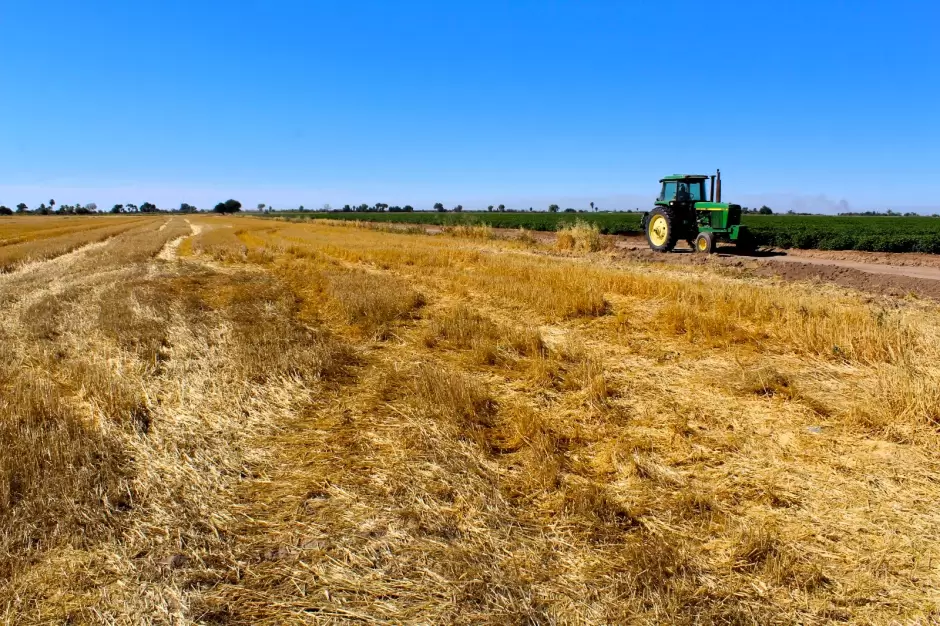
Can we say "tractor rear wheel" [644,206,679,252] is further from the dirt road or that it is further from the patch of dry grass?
the patch of dry grass

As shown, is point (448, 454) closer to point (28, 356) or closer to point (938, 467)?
point (938, 467)

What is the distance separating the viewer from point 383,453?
4.49 m

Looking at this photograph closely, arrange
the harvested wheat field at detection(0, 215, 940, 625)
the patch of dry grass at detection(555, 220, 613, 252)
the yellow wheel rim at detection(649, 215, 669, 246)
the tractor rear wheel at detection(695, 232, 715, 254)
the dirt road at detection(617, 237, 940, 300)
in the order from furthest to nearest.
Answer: the patch of dry grass at detection(555, 220, 613, 252)
the yellow wheel rim at detection(649, 215, 669, 246)
the tractor rear wheel at detection(695, 232, 715, 254)
the dirt road at detection(617, 237, 940, 300)
the harvested wheat field at detection(0, 215, 940, 625)

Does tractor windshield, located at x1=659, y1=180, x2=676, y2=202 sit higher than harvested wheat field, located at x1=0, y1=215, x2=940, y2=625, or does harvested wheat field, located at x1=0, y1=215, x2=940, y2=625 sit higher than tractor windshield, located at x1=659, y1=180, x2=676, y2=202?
tractor windshield, located at x1=659, y1=180, x2=676, y2=202

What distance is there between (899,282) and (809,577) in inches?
557

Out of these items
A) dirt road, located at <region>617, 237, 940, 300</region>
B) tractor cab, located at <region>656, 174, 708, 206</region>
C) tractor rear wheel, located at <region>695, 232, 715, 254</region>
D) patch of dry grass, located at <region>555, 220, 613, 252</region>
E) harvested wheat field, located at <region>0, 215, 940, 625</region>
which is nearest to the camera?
harvested wheat field, located at <region>0, 215, 940, 625</region>

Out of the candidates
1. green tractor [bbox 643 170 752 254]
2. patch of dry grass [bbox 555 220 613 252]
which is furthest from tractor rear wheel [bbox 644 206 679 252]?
patch of dry grass [bbox 555 220 613 252]

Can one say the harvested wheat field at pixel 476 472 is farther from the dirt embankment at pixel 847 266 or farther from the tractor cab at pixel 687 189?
the tractor cab at pixel 687 189

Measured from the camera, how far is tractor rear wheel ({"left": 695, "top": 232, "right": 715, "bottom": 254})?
19953 millimetres

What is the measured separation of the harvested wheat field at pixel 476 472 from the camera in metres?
2.88

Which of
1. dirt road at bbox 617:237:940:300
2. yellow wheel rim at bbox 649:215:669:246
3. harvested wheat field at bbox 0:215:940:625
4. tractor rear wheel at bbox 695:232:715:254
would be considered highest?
yellow wheel rim at bbox 649:215:669:246

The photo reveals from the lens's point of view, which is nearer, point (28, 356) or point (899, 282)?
point (28, 356)

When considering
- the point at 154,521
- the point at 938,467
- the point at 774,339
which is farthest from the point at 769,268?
the point at 154,521

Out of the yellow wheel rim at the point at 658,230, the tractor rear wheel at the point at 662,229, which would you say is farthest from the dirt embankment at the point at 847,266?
the yellow wheel rim at the point at 658,230
